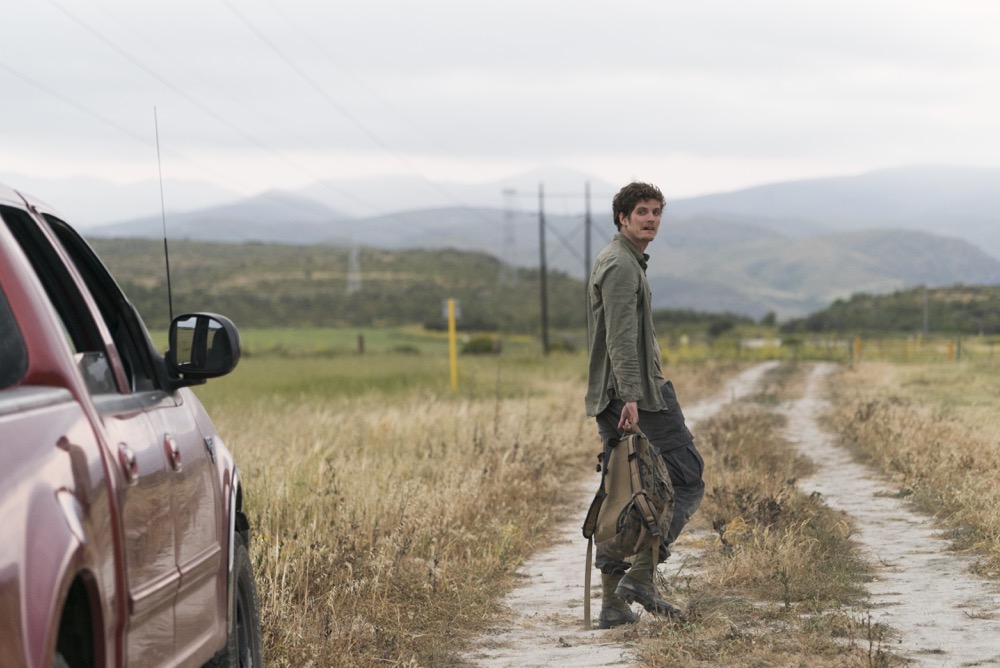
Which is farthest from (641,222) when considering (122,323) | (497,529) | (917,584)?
(122,323)

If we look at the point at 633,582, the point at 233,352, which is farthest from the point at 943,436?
the point at 233,352

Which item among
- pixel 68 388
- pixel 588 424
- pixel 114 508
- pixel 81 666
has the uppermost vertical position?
pixel 68 388

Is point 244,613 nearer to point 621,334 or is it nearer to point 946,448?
point 621,334

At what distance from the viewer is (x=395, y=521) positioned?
31.6 ft

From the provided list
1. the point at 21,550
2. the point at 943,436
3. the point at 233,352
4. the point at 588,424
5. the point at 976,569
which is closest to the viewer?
the point at 21,550

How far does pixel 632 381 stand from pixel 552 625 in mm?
1280

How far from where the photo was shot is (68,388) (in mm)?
3381

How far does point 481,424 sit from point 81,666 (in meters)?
13.4

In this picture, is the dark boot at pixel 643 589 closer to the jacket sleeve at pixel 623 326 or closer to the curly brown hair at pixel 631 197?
the jacket sleeve at pixel 623 326

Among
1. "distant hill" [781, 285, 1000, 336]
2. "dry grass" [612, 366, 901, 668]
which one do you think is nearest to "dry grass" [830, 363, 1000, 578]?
"dry grass" [612, 366, 901, 668]

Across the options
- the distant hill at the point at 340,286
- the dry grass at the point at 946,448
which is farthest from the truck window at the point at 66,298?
the distant hill at the point at 340,286

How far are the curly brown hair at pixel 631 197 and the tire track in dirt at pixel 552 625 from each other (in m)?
2.03

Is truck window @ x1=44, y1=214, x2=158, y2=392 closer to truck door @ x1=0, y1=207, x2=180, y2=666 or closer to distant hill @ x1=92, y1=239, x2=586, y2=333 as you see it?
truck door @ x1=0, y1=207, x2=180, y2=666

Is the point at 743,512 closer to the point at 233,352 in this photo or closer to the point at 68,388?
the point at 233,352
